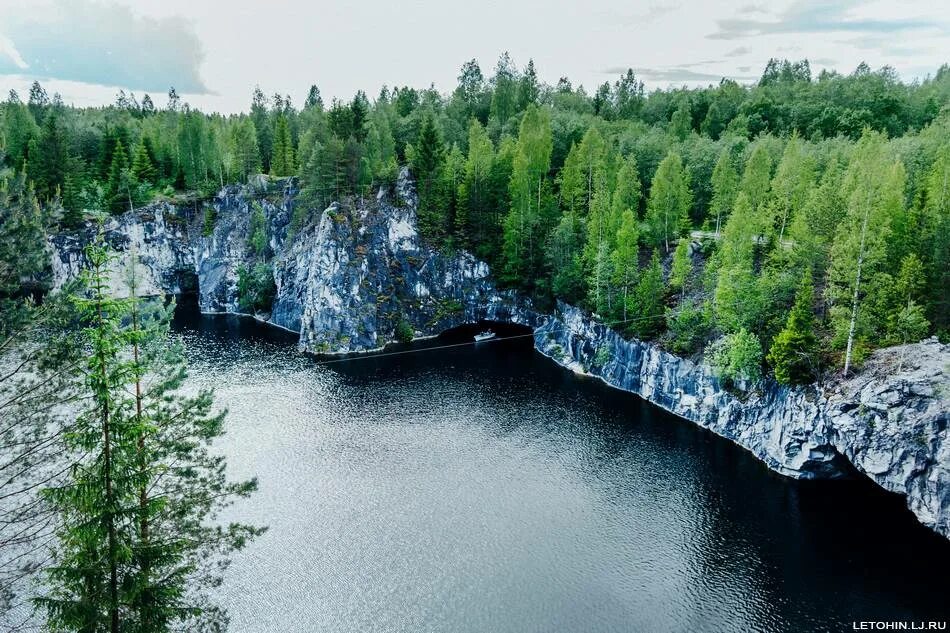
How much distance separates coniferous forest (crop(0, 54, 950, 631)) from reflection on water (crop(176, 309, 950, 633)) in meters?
5.65

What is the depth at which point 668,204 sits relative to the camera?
65125mm

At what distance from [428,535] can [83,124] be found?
113 m

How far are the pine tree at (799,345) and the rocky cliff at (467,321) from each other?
1.29 meters

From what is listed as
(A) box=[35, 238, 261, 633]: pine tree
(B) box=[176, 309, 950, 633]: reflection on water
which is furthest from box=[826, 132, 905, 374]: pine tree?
(A) box=[35, 238, 261, 633]: pine tree

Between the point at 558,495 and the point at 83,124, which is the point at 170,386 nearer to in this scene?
the point at 558,495

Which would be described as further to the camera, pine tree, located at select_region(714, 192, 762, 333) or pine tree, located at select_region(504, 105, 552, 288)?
pine tree, located at select_region(504, 105, 552, 288)

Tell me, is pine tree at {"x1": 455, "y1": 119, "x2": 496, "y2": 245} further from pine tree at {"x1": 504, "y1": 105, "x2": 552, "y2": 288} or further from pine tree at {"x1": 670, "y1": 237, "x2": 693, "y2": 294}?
pine tree at {"x1": 670, "y1": 237, "x2": 693, "y2": 294}

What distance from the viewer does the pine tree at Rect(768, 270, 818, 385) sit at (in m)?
41.6

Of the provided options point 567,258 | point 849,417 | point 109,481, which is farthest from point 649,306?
point 109,481

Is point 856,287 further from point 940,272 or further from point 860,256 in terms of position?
point 940,272

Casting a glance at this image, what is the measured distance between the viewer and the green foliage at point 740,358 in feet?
150

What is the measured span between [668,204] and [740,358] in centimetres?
2460

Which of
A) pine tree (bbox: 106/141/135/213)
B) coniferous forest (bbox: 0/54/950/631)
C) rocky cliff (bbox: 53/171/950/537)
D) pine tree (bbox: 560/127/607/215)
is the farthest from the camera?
pine tree (bbox: 106/141/135/213)

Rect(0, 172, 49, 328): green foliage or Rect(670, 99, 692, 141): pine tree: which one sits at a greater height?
Rect(670, 99, 692, 141): pine tree
